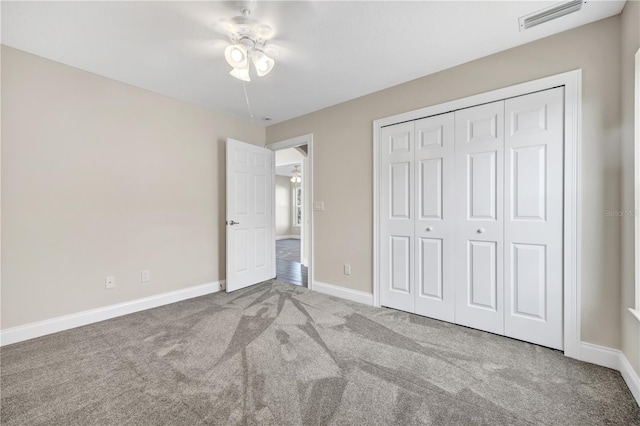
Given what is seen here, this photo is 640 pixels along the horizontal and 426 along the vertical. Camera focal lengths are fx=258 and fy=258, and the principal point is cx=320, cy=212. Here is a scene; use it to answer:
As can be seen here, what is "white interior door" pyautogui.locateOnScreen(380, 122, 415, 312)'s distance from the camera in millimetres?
2764

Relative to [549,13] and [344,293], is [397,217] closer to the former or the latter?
[344,293]

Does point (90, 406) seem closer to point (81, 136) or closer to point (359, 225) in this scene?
point (81, 136)

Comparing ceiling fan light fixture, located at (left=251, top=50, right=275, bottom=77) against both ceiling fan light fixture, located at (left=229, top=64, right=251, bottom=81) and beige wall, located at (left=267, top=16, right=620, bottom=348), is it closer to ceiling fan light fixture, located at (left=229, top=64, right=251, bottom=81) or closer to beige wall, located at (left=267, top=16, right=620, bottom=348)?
ceiling fan light fixture, located at (left=229, top=64, right=251, bottom=81)

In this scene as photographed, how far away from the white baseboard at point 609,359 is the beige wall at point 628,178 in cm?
5

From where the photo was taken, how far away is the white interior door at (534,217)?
79.0 inches

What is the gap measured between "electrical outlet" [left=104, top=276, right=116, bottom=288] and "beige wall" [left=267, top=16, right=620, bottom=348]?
7.46ft

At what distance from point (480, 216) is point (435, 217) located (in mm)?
389

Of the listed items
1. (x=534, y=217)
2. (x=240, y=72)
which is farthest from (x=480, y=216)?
(x=240, y=72)

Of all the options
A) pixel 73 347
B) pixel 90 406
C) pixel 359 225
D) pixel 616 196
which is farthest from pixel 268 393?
pixel 616 196

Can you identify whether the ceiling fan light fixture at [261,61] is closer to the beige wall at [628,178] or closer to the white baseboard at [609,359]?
the beige wall at [628,178]

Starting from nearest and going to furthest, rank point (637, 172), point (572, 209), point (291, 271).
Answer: point (637, 172)
point (572, 209)
point (291, 271)

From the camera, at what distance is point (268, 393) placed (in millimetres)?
1551

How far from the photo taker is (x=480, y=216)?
92.5 inches

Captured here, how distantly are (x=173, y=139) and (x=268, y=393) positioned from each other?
299cm
